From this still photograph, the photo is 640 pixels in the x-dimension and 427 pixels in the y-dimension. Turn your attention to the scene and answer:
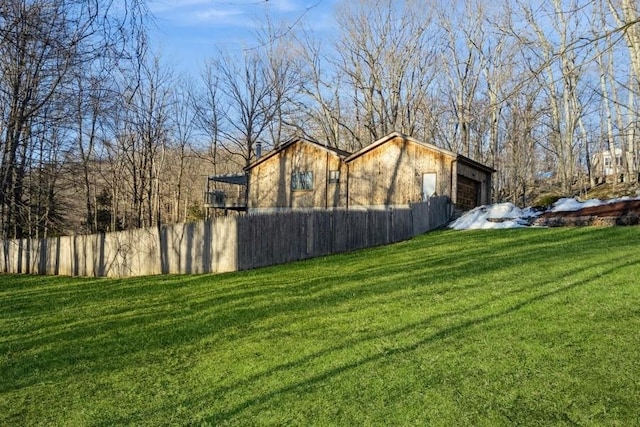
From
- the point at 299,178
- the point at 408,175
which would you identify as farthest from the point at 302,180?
the point at 408,175

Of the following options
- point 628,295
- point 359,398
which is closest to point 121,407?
point 359,398

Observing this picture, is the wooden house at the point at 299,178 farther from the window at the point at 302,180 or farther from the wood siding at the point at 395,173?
the wood siding at the point at 395,173

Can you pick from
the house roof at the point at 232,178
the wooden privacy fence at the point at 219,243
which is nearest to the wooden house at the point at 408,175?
the wooden privacy fence at the point at 219,243

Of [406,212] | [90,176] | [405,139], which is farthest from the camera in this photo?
[90,176]

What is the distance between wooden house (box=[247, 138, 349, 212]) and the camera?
83.3ft

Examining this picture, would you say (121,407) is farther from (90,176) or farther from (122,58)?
(90,176)

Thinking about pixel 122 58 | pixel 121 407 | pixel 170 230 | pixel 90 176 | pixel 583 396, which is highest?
pixel 90 176

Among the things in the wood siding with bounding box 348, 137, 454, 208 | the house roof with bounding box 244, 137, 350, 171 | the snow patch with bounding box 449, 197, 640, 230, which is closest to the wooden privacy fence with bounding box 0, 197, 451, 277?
the snow patch with bounding box 449, 197, 640, 230

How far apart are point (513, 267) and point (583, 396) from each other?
5.77 meters

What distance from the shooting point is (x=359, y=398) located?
384cm

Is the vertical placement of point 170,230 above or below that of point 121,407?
above

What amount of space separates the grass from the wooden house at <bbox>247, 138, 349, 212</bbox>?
15851mm

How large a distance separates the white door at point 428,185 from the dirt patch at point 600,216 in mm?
6078

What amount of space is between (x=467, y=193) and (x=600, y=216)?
27.6 feet
